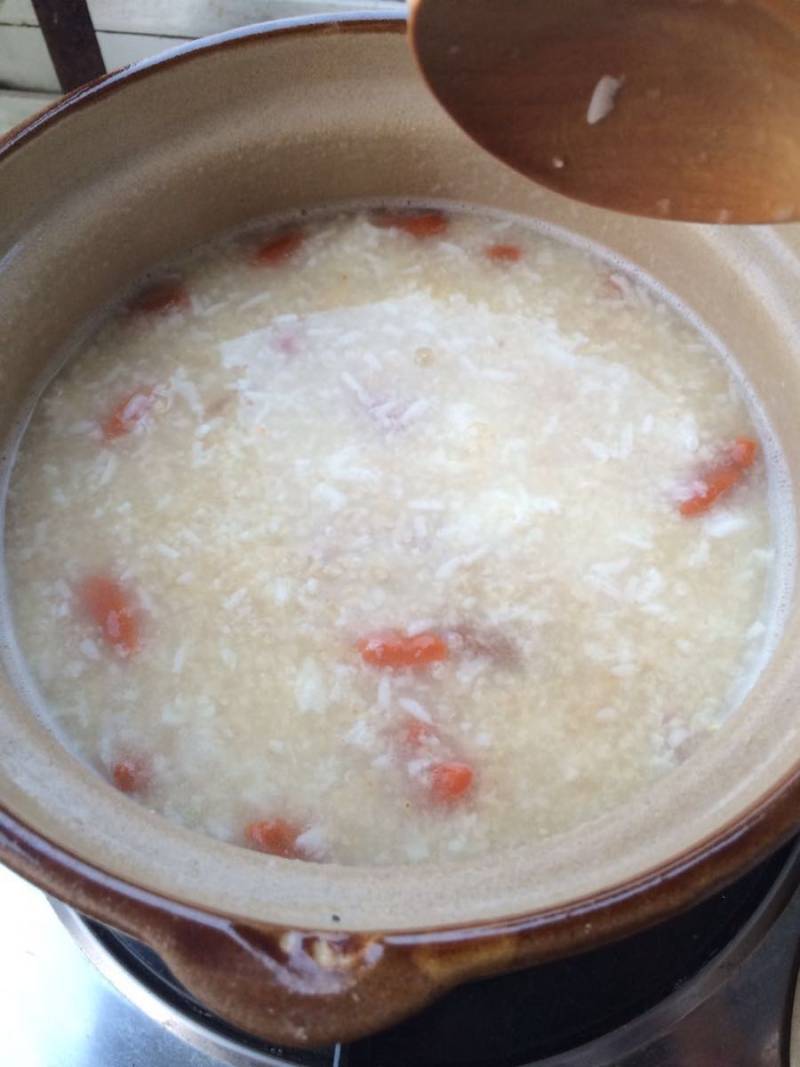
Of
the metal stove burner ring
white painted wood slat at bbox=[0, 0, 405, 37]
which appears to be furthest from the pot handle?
white painted wood slat at bbox=[0, 0, 405, 37]

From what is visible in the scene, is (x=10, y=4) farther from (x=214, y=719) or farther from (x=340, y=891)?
(x=340, y=891)

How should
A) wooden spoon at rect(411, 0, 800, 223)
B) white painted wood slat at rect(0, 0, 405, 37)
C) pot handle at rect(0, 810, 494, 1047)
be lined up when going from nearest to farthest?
pot handle at rect(0, 810, 494, 1047), wooden spoon at rect(411, 0, 800, 223), white painted wood slat at rect(0, 0, 405, 37)

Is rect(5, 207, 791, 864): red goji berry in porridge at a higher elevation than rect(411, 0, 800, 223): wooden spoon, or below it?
below

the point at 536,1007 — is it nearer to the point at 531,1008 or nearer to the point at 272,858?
the point at 531,1008

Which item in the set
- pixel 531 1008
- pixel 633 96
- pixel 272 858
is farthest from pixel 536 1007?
pixel 633 96

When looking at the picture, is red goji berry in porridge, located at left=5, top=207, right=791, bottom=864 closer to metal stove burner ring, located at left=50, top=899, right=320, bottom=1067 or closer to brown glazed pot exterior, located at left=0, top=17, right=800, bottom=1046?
brown glazed pot exterior, located at left=0, top=17, right=800, bottom=1046

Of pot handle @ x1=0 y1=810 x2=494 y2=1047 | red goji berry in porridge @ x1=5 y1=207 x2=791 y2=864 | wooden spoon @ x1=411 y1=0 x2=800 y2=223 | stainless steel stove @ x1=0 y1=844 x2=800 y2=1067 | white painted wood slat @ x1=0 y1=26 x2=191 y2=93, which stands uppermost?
wooden spoon @ x1=411 y1=0 x2=800 y2=223
